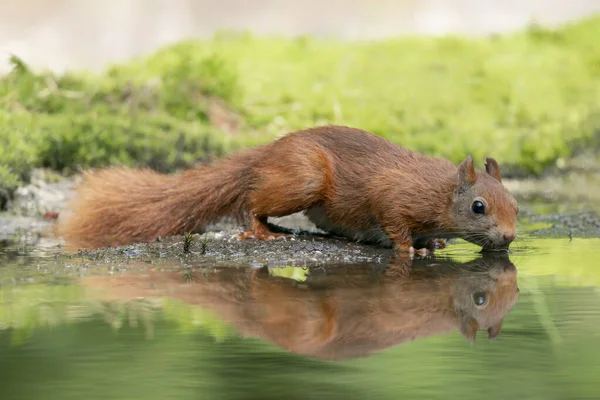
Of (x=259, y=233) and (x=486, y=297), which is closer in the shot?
(x=486, y=297)

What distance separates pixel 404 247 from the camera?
25.9 ft

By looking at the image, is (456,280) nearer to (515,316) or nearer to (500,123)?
(515,316)

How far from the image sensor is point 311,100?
53.8 ft

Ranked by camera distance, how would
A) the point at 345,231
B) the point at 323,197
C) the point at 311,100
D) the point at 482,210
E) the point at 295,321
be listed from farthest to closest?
the point at 311,100 < the point at 345,231 < the point at 323,197 < the point at 482,210 < the point at 295,321

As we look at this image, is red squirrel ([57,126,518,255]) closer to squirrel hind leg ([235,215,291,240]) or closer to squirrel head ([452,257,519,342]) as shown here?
squirrel hind leg ([235,215,291,240])

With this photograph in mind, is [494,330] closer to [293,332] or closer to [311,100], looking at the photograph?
[293,332]

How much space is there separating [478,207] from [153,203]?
3.08 meters

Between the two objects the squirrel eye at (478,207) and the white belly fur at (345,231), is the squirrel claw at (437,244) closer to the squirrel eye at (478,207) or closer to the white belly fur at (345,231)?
the white belly fur at (345,231)

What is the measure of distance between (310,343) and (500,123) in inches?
565

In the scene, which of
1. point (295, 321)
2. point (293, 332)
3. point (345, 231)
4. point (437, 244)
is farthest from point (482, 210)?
point (293, 332)

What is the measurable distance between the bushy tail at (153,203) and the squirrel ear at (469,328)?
3.96 m

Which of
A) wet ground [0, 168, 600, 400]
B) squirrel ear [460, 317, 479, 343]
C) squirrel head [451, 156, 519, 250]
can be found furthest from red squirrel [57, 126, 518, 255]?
squirrel ear [460, 317, 479, 343]

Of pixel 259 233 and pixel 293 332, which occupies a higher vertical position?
pixel 259 233

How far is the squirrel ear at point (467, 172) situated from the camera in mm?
7641
